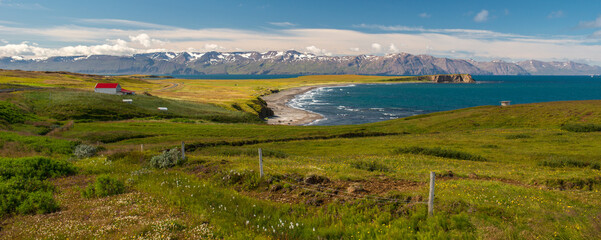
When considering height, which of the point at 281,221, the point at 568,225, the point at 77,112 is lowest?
the point at 77,112

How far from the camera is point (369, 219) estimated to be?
11.4 meters

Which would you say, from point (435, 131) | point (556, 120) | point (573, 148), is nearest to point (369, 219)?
point (573, 148)

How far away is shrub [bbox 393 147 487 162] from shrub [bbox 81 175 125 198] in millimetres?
27222

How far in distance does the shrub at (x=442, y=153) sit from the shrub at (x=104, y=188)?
27.2m

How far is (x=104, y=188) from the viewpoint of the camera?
51.0 ft

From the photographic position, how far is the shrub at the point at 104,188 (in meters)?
15.1

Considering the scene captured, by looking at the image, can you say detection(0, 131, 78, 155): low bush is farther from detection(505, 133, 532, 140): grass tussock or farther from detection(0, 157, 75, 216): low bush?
detection(505, 133, 532, 140): grass tussock

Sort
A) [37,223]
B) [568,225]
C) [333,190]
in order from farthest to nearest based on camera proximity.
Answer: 1. [333,190]
2. [37,223]
3. [568,225]

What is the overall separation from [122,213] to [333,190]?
8.86 metres

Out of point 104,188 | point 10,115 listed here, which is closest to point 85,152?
point 104,188

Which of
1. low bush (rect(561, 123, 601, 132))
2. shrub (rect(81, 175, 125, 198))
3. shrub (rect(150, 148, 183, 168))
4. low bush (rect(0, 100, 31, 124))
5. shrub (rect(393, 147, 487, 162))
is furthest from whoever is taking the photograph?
low bush (rect(0, 100, 31, 124))

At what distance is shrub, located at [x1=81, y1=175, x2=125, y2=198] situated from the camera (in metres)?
15.1

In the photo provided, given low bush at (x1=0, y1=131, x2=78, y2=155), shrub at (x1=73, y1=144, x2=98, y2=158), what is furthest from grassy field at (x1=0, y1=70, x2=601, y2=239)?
shrub at (x1=73, y1=144, x2=98, y2=158)

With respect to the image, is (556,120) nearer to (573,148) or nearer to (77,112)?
(573,148)
